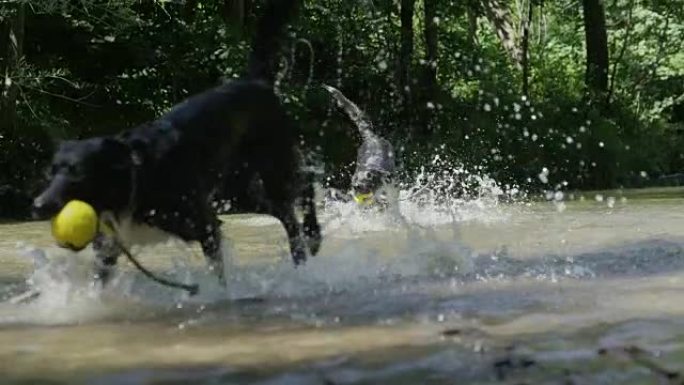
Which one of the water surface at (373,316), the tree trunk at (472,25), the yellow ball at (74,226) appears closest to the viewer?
the water surface at (373,316)

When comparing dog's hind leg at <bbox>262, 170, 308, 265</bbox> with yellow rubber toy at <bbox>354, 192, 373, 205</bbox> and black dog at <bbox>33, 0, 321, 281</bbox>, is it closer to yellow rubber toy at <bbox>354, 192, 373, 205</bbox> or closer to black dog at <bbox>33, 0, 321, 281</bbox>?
black dog at <bbox>33, 0, 321, 281</bbox>

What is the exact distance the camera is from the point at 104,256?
5.11 meters

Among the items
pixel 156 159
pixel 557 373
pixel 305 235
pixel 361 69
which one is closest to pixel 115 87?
pixel 361 69

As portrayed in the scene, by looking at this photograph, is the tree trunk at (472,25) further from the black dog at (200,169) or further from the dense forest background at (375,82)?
the black dog at (200,169)

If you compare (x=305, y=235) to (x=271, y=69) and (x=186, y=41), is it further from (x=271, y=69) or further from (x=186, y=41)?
(x=186, y=41)

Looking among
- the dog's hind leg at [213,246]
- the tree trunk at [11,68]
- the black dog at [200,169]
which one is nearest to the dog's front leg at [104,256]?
the black dog at [200,169]

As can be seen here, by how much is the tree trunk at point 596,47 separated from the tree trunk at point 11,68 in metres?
11.9

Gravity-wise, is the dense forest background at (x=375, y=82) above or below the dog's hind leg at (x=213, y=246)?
above

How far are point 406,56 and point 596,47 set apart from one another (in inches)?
207

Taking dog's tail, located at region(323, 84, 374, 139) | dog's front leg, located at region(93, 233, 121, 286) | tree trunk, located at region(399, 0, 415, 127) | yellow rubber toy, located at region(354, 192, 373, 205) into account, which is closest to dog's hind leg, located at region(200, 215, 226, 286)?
dog's front leg, located at region(93, 233, 121, 286)

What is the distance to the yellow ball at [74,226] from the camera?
434cm

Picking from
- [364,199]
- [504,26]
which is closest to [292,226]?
[364,199]

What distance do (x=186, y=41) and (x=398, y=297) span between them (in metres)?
11.3

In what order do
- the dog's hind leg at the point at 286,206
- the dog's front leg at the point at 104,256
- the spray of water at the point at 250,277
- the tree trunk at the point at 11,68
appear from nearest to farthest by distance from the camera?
the spray of water at the point at 250,277, the dog's front leg at the point at 104,256, the dog's hind leg at the point at 286,206, the tree trunk at the point at 11,68
